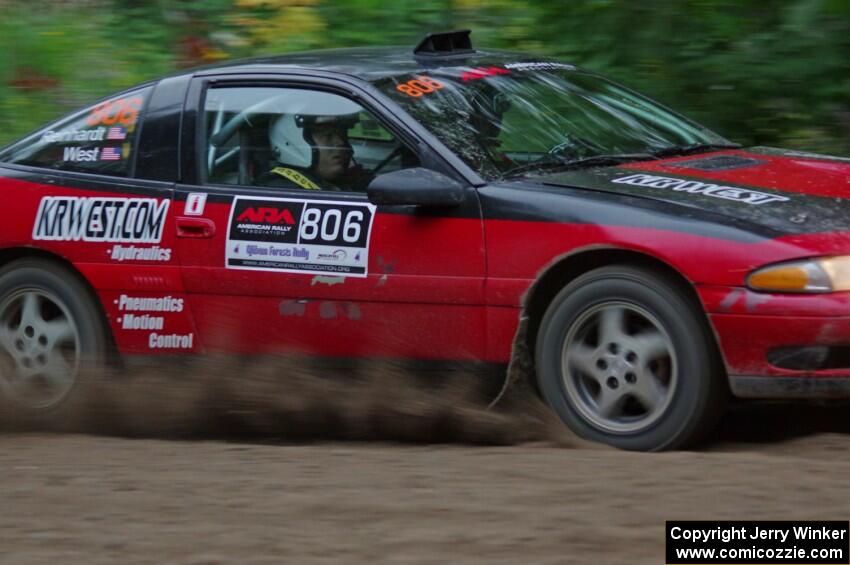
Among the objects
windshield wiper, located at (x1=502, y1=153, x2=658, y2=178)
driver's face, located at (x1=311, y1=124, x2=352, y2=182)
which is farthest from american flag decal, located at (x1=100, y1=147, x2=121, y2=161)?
windshield wiper, located at (x1=502, y1=153, x2=658, y2=178)

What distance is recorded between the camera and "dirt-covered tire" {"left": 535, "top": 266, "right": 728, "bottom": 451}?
4887mm

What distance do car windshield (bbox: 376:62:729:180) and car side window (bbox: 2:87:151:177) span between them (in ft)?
4.05

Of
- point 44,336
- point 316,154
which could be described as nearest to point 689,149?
point 316,154

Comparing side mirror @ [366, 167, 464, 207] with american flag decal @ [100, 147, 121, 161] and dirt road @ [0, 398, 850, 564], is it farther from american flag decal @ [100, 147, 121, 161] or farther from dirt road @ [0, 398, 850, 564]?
american flag decal @ [100, 147, 121, 161]

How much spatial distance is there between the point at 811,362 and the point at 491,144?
154cm

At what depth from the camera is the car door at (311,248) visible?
529 cm

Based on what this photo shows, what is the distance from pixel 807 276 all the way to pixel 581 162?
1.21m

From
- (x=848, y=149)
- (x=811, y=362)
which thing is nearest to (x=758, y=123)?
(x=848, y=149)

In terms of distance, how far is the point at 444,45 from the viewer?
20.7 feet

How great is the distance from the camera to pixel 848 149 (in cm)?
800

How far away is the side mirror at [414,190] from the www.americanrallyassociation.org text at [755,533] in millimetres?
1821

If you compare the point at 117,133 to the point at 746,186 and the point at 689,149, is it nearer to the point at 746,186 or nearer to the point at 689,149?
the point at 689,149

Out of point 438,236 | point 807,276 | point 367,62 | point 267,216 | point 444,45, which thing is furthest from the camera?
point 444,45

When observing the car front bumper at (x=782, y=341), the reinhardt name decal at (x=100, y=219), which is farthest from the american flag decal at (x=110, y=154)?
the car front bumper at (x=782, y=341)
